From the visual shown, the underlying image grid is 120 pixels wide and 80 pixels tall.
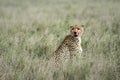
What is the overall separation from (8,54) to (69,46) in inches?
47.2

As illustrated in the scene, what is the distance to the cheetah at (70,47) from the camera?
5.09m

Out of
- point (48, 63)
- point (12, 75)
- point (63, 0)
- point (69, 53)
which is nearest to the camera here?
point (12, 75)

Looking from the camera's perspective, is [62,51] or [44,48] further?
[44,48]

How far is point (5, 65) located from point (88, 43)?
2206mm

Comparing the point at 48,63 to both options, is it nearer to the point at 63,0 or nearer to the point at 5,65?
the point at 5,65

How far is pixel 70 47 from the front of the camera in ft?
17.5

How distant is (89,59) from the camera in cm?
500

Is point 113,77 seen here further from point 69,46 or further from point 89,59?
point 69,46

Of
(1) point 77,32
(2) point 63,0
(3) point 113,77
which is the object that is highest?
(2) point 63,0

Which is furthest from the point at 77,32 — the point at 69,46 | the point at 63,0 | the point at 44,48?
the point at 63,0

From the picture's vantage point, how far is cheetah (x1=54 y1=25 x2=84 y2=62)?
5086 millimetres

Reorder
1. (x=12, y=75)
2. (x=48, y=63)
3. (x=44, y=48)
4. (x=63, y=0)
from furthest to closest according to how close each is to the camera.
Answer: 1. (x=63, y=0)
2. (x=44, y=48)
3. (x=48, y=63)
4. (x=12, y=75)

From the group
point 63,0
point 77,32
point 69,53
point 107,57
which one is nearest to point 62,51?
point 69,53

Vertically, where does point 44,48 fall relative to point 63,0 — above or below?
below
